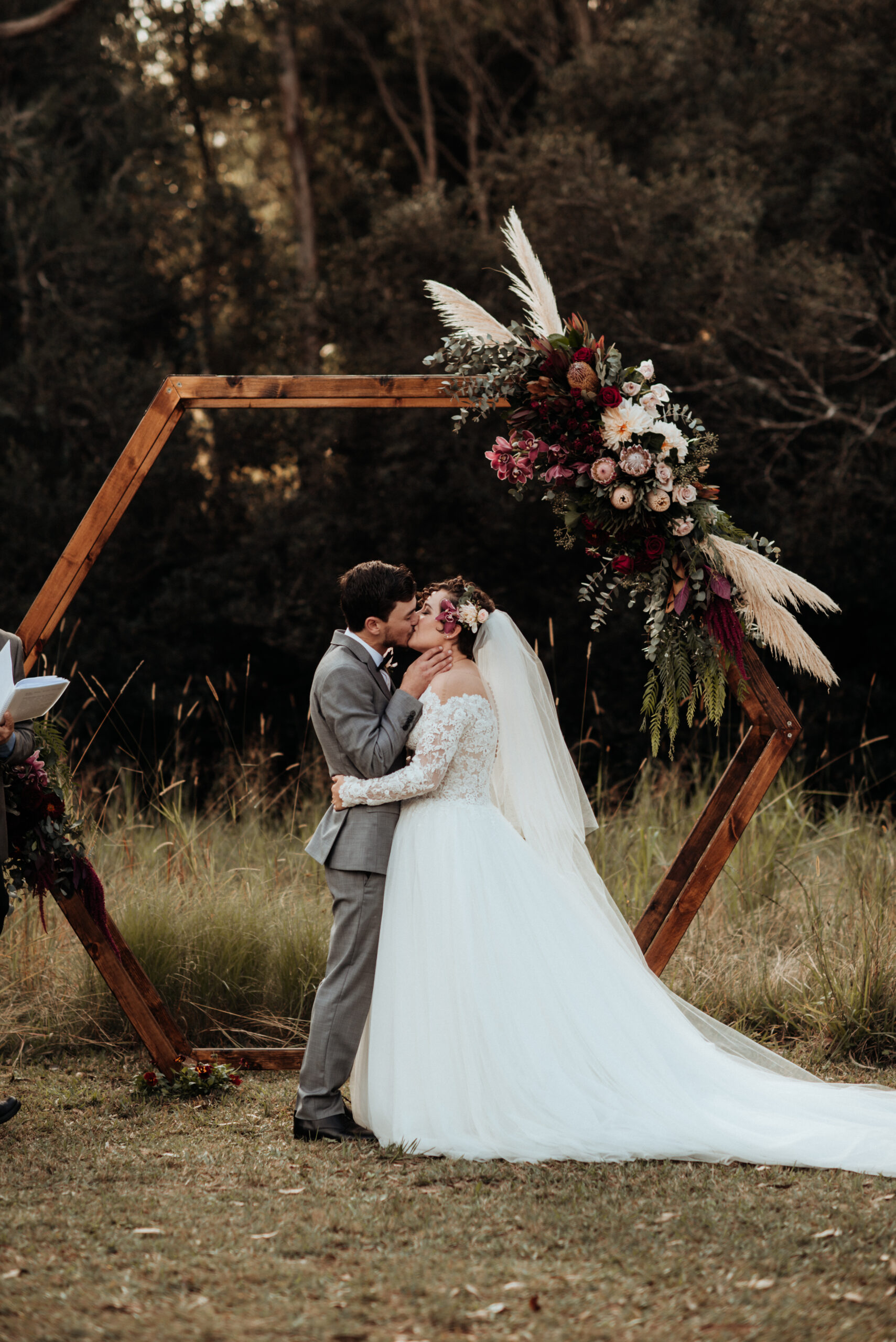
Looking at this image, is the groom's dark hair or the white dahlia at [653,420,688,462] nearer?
A: the groom's dark hair

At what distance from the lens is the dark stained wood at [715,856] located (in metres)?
4.54

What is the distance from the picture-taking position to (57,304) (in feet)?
42.2

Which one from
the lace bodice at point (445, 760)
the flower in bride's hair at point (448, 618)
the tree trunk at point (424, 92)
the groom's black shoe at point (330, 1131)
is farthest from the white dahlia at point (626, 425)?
the tree trunk at point (424, 92)

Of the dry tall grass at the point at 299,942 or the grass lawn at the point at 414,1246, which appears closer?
the grass lawn at the point at 414,1246

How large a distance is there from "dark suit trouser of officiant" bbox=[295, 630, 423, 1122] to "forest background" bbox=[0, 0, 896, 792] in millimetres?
6675

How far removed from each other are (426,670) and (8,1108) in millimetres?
2051

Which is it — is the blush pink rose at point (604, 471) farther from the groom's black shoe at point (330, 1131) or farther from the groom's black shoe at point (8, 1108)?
the groom's black shoe at point (8, 1108)

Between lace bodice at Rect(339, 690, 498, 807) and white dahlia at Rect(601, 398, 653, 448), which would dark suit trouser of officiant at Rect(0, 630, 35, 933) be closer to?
lace bodice at Rect(339, 690, 498, 807)

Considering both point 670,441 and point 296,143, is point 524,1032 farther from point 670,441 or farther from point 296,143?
point 296,143

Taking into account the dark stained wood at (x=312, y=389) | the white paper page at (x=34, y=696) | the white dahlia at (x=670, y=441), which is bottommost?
the white paper page at (x=34, y=696)

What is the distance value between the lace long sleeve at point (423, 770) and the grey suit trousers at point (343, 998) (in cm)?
26

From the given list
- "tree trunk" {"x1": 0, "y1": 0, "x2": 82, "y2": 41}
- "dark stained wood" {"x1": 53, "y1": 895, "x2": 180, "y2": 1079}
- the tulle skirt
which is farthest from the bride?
"tree trunk" {"x1": 0, "y1": 0, "x2": 82, "y2": 41}

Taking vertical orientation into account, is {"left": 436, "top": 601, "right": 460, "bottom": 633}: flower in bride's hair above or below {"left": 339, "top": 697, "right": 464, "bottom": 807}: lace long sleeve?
above

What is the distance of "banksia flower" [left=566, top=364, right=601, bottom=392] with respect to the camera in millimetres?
4246
